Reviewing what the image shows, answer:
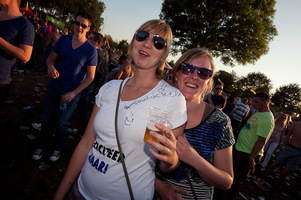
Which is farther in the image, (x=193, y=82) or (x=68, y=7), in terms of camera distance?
(x=68, y=7)

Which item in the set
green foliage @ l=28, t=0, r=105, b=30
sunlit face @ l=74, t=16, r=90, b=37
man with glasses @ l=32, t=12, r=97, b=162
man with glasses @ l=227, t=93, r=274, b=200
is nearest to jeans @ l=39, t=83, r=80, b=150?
man with glasses @ l=32, t=12, r=97, b=162

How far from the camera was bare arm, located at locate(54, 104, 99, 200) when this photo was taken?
5.29 ft

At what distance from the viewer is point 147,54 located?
→ 1.61 meters

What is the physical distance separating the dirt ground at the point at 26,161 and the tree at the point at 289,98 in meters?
78.2

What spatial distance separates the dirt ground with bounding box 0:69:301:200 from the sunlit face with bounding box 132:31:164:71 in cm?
282

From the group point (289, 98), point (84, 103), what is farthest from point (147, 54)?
point (289, 98)

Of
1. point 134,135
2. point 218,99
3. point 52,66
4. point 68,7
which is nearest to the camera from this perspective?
point 134,135

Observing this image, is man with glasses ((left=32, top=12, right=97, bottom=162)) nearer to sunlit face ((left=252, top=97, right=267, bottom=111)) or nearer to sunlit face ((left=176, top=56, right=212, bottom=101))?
sunlit face ((left=176, top=56, right=212, bottom=101))

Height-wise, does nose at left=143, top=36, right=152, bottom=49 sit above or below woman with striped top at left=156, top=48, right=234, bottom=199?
above

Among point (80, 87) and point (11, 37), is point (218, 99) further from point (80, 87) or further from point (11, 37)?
point (11, 37)

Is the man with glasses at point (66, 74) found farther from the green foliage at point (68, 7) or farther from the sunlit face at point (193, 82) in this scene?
the green foliage at point (68, 7)

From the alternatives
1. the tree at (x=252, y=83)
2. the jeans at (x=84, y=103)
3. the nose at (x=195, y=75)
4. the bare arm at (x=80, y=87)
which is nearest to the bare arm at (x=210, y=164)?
the nose at (x=195, y=75)

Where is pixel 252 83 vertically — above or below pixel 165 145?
above

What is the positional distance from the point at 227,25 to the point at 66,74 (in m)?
18.1
